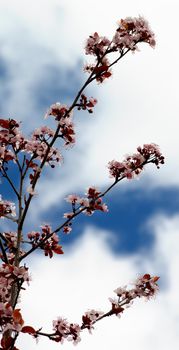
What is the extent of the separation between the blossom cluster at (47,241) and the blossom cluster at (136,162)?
134 centimetres

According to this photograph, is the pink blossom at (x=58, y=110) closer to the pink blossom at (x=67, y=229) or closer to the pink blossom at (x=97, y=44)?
the pink blossom at (x=97, y=44)

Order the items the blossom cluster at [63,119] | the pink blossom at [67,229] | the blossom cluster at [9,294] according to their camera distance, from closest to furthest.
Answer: the blossom cluster at [9,294], the blossom cluster at [63,119], the pink blossom at [67,229]

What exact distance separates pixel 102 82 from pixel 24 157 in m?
1.76

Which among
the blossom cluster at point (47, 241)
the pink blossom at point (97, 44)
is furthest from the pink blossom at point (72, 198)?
the pink blossom at point (97, 44)

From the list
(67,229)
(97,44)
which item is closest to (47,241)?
(67,229)

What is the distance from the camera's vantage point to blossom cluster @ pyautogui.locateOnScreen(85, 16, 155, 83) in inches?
310

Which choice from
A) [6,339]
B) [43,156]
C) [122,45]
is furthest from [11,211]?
[122,45]

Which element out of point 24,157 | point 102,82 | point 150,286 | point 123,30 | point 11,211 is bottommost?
point 150,286

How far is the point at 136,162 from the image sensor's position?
26.7ft

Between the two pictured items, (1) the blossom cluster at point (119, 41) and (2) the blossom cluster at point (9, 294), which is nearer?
(2) the blossom cluster at point (9, 294)

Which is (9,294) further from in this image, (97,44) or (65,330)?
(97,44)

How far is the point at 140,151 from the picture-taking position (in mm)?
8117

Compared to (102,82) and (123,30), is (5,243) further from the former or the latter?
(123,30)

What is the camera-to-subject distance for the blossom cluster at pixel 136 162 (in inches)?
313
